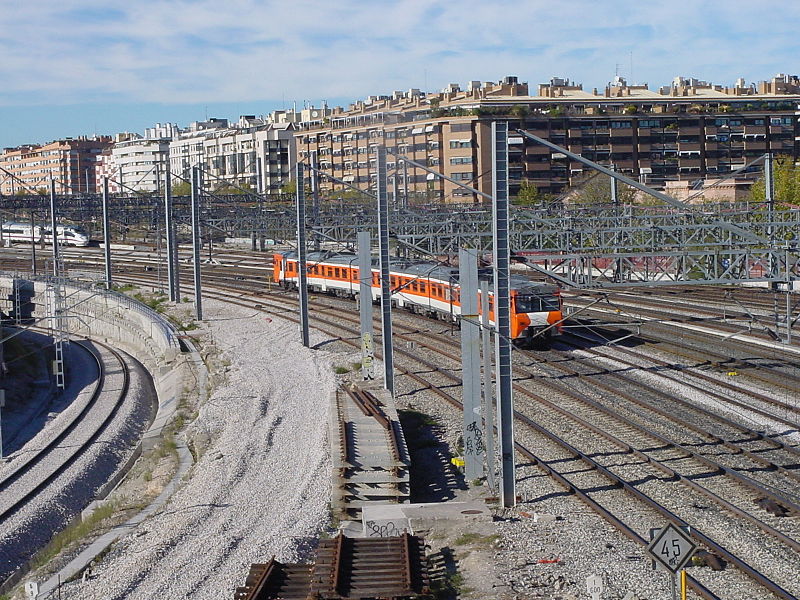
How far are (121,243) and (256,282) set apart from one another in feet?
105

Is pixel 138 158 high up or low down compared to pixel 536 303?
up

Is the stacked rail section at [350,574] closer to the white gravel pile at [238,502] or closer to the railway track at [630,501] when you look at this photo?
the white gravel pile at [238,502]

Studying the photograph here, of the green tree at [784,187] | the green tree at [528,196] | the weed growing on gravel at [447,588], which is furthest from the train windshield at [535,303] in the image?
the green tree at [528,196]

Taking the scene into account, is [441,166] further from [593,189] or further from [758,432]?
[758,432]

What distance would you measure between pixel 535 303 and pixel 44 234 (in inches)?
2293

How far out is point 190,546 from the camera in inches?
528

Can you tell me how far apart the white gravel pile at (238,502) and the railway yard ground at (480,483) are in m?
0.04

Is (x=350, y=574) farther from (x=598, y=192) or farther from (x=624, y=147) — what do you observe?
(x=624, y=147)

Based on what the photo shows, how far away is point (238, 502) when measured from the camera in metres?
15.6

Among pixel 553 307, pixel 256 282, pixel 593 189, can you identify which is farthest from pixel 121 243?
pixel 553 307

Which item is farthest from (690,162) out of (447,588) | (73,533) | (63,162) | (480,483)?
(63,162)

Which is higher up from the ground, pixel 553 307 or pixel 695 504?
pixel 553 307

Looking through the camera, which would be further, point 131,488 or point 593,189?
point 593,189

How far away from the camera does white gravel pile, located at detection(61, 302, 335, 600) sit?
1234 cm
